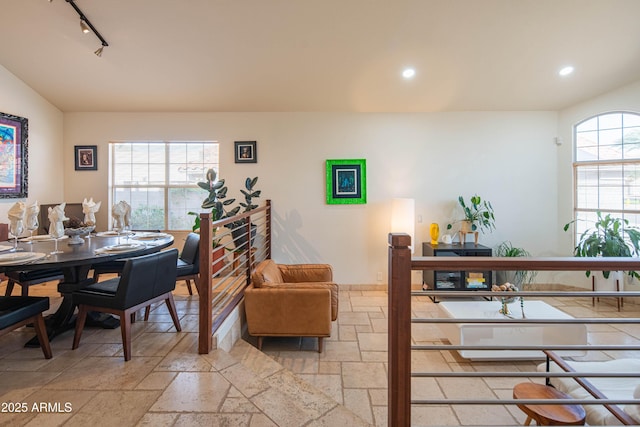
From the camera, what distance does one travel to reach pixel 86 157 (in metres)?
5.04

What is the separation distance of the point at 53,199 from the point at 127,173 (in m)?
1.14

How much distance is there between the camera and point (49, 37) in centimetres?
357

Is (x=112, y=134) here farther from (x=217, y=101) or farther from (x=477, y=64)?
(x=477, y=64)

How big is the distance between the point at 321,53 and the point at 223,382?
3585 millimetres

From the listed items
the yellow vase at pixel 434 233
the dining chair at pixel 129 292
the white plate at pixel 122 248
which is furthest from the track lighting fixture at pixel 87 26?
the yellow vase at pixel 434 233

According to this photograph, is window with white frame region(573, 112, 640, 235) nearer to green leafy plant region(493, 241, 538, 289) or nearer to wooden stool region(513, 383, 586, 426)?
green leafy plant region(493, 241, 538, 289)

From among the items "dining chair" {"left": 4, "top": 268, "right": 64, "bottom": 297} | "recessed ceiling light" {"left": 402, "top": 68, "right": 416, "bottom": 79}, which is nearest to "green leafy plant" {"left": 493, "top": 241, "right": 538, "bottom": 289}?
"recessed ceiling light" {"left": 402, "top": 68, "right": 416, "bottom": 79}

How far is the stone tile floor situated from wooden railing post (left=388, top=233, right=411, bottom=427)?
23.5 inches

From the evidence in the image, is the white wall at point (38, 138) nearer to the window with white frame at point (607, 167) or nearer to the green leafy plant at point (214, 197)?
the green leafy plant at point (214, 197)

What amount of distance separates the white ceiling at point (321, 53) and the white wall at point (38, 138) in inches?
6.4

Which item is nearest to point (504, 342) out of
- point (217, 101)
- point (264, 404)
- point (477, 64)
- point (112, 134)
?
point (264, 404)

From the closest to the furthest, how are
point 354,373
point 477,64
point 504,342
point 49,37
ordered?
point 354,373 < point 504,342 < point 49,37 < point 477,64

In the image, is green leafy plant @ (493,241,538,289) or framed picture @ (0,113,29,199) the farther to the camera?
green leafy plant @ (493,241,538,289)

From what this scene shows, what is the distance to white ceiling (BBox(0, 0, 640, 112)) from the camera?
3.18 metres
